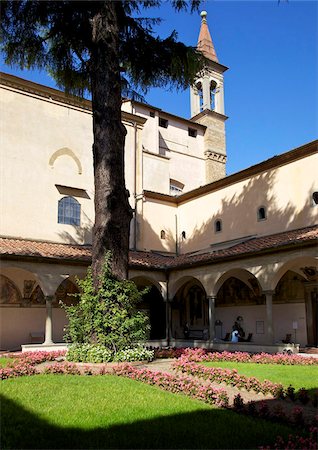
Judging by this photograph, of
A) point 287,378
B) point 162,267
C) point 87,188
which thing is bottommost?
point 287,378

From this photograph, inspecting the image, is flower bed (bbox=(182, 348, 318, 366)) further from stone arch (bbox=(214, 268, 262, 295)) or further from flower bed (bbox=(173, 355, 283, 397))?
stone arch (bbox=(214, 268, 262, 295))

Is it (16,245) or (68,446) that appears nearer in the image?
(68,446)

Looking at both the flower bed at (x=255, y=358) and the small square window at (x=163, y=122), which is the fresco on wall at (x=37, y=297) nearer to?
the flower bed at (x=255, y=358)

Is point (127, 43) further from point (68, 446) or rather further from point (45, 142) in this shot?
point (68, 446)

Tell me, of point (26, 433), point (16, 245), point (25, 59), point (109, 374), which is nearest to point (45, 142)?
point (16, 245)

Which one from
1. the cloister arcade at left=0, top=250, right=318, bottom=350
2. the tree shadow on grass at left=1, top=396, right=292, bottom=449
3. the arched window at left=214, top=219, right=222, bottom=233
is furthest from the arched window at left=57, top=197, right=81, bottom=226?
the tree shadow on grass at left=1, top=396, right=292, bottom=449

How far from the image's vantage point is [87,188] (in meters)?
21.9

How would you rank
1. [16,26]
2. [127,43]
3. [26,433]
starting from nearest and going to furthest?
[26,433], [16,26], [127,43]

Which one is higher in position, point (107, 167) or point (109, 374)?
point (107, 167)

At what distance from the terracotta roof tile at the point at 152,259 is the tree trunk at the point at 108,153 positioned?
6034 mm

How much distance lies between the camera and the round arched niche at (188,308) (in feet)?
73.7

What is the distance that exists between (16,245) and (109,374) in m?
9.77

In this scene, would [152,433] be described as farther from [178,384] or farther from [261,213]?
[261,213]

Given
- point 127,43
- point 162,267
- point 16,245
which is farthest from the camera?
point 162,267
